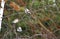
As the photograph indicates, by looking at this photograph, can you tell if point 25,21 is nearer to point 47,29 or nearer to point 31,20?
point 31,20

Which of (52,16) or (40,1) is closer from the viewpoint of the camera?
(52,16)

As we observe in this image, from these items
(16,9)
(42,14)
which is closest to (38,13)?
(42,14)

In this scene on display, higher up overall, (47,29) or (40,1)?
(40,1)

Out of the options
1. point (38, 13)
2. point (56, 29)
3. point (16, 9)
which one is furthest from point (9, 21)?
point (56, 29)

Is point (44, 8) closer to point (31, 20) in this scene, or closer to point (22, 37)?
point (31, 20)

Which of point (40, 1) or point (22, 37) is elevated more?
point (40, 1)

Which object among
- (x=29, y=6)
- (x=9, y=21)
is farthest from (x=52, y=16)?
(x=9, y=21)

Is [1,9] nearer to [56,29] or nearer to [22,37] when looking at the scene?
[22,37]

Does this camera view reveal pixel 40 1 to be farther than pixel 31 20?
Yes
